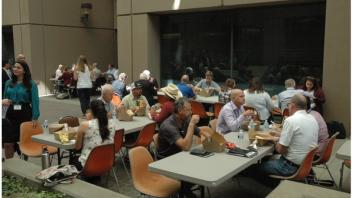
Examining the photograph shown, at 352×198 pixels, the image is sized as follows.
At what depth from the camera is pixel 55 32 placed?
14672mm

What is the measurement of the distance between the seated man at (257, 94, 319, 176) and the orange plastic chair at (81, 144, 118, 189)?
161 centimetres

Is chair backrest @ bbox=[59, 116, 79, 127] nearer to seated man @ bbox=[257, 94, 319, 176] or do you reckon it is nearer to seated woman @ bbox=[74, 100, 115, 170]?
seated woman @ bbox=[74, 100, 115, 170]

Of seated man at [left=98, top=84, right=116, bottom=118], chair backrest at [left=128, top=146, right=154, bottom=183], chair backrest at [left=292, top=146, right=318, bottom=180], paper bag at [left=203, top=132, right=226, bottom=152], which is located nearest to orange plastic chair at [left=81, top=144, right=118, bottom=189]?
chair backrest at [left=128, top=146, right=154, bottom=183]

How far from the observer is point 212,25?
411 inches

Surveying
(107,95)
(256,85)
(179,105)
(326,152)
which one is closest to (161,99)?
(256,85)

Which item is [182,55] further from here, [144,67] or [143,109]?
[143,109]

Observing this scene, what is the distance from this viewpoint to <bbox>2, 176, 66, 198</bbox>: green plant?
10.5ft

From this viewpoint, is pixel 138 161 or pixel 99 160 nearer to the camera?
pixel 138 161

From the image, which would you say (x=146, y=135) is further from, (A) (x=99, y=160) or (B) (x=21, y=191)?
(B) (x=21, y=191)

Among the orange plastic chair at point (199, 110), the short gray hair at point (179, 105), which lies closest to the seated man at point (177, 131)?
the short gray hair at point (179, 105)

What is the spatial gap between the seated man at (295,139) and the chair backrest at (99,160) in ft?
5.27

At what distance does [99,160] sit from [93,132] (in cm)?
38

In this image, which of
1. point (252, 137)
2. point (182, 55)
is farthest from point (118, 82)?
point (252, 137)

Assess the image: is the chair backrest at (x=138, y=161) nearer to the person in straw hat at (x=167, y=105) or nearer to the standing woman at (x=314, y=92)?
the person in straw hat at (x=167, y=105)
